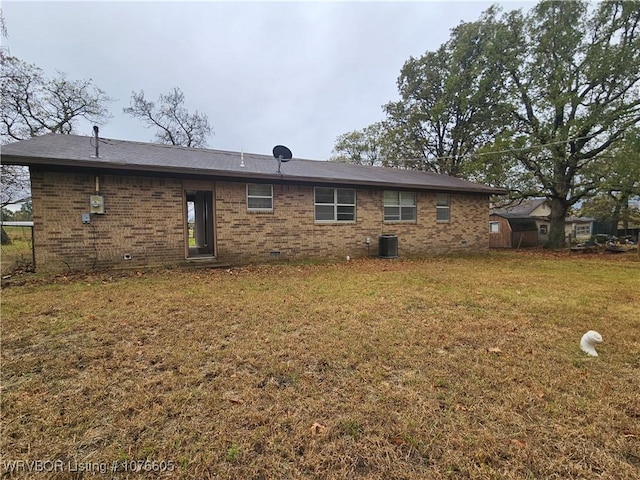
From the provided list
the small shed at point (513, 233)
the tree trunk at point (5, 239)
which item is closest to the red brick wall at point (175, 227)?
the small shed at point (513, 233)

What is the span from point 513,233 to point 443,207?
10167 millimetres

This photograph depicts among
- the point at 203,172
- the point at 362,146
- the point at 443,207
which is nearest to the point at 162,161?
the point at 203,172

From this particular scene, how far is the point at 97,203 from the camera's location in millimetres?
7285

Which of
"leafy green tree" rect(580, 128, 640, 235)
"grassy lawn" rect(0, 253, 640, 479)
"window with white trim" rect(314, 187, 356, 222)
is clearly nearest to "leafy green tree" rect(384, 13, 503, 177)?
"leafy green tree" rect(580, 128, 640, 235)

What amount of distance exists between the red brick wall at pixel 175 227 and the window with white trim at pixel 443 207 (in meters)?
0.33

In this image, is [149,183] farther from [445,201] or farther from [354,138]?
[354,138]

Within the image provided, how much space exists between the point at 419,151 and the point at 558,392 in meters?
23.3

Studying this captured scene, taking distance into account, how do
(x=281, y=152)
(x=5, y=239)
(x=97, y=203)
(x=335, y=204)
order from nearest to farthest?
(x=97, y=203) < (x=281, y=152) < (x=335, y=204) < (x=5, y=239)

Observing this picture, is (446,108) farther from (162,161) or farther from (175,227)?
(175,227)

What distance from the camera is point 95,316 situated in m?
4.07

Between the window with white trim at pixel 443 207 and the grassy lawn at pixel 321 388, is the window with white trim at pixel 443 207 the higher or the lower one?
the higher one

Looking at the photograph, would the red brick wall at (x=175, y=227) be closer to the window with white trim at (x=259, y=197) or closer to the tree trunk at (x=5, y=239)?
the window with white trim at (x=259, y=197)

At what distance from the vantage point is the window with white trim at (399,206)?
38.0ft

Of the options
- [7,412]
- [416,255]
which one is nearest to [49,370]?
[7,412]
